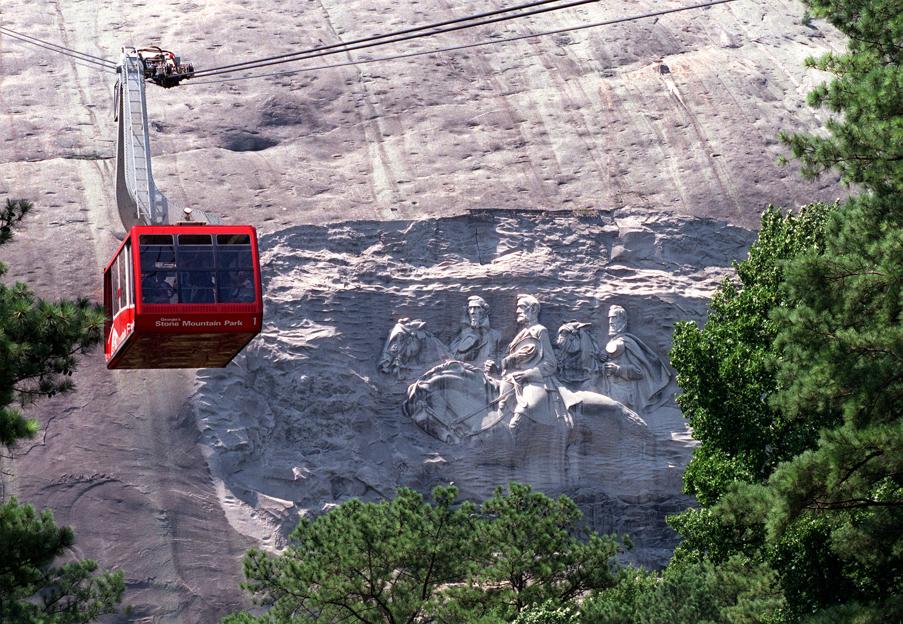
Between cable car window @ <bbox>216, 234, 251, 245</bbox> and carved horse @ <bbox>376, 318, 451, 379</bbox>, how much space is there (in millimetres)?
15612

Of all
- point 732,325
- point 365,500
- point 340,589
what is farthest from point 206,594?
point 732,325

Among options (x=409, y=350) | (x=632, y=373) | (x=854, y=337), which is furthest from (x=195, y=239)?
(x=632, y=373)

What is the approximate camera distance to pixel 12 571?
22.8 metres

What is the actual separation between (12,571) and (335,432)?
739 inches

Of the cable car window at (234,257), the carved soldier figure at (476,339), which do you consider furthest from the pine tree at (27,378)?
the carved soldier figure at (476,339)

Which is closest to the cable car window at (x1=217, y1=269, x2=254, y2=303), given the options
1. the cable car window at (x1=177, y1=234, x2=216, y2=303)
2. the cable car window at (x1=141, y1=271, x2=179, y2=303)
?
the cable car window at (x1=177, y1=234, x2=216, y2=303)

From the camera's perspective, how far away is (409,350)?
42.8 meters

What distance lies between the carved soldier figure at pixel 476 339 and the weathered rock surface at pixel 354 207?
46 centimetres

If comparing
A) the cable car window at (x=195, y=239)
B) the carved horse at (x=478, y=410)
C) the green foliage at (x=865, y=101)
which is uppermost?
the green foliage at (x=865, y=101)

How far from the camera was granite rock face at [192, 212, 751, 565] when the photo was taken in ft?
133

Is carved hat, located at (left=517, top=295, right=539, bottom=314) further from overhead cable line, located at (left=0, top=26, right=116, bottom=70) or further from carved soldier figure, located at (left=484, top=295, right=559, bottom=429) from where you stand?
overhead cable line, located at (left=0, top=26, right=116, bottom=70)

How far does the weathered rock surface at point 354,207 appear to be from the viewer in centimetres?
3978

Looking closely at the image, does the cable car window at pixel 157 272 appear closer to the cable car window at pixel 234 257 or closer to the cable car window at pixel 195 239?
the cable car window at pixel 195 239

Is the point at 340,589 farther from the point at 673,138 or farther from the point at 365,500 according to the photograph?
the point at 673,138
